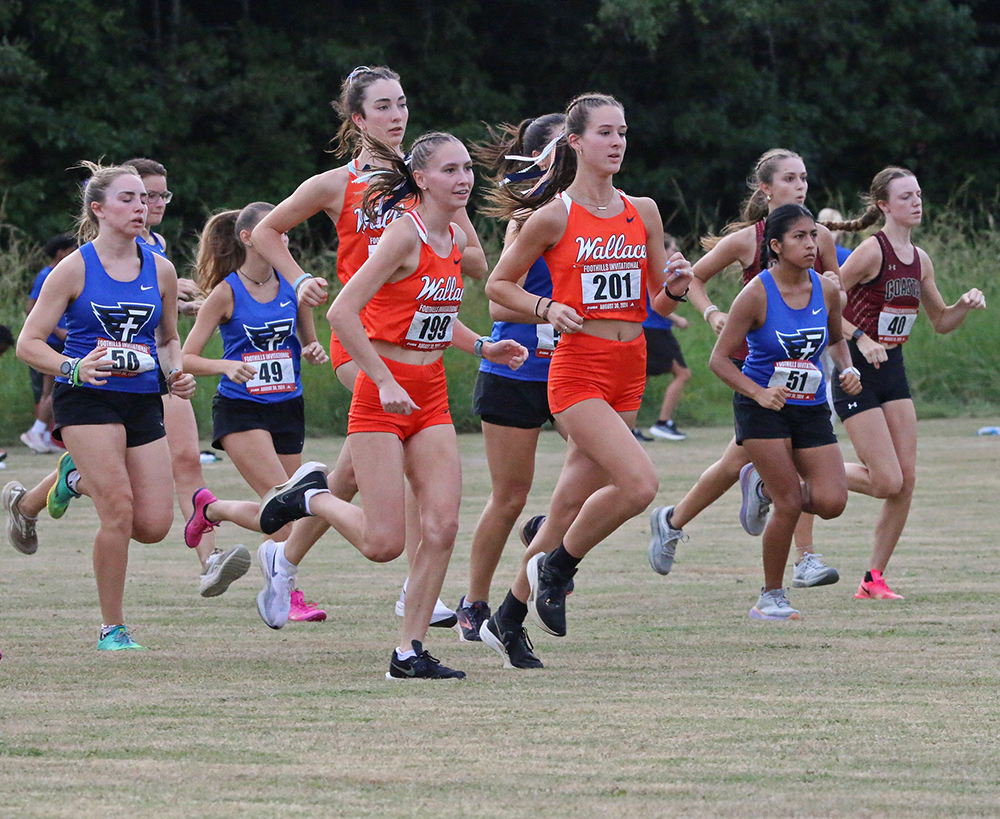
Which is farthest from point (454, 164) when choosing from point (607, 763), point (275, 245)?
point (607, 763)

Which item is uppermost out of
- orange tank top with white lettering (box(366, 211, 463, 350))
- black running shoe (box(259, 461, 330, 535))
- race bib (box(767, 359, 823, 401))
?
orange tank top with white lettering (box(366, 211, 463, 350))

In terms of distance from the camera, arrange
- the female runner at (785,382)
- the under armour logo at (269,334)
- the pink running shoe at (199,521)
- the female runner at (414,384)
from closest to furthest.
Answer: the female runner at (414,384) < the female runner at (785,382) < the pink running shoe at (199,521) < the under armour logo at (269,334)

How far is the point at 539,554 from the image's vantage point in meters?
6.23

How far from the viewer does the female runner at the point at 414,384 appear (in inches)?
228

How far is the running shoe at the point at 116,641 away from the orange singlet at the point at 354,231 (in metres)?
1.34

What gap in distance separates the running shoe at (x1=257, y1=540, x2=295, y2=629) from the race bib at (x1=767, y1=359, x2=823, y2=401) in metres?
2.24

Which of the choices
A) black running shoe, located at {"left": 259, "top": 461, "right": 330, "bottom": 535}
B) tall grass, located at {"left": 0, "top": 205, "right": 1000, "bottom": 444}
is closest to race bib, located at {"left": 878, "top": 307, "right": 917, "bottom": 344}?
black running shoe, located at {"left": 259, "top": 461, "right": 330, "bottom": 535}

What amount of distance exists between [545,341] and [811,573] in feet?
6.76

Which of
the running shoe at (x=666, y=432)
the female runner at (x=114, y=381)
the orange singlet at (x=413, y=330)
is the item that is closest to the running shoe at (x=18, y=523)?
the female runner at (x=114, y=381)

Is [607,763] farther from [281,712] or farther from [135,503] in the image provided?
[135,503]

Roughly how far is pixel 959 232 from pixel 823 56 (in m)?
10.5

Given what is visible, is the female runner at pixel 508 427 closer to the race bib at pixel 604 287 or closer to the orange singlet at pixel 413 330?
the race bib at pixel 604 287

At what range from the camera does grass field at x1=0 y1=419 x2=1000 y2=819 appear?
4.15 metres

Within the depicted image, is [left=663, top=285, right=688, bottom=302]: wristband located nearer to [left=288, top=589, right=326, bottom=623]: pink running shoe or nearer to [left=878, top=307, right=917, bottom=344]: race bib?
[left=878, top=307, right=917, bottom=344]: race bib
